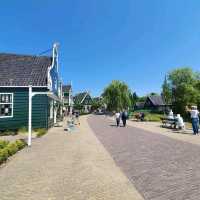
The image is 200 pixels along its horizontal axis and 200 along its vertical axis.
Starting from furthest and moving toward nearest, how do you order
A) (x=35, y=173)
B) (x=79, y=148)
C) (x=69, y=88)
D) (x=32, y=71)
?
(x=69, y=88), (x=32, y=71), (x=79, y=148), (x=35, y=173)

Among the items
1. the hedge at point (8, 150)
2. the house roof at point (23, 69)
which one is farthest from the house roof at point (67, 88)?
the hedge at point (8, 150)

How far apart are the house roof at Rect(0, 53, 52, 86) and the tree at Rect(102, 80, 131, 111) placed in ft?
182

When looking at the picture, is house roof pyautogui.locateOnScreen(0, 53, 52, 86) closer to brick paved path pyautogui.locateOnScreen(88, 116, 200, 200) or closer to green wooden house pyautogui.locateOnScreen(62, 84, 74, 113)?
brick paved path pyautogui.locateOnScreen(88, 116, 200, 200)

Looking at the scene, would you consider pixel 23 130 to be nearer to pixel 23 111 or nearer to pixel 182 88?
pixel 23 111

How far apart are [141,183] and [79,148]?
5332 mm

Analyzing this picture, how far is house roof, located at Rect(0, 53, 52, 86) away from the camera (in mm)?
18828

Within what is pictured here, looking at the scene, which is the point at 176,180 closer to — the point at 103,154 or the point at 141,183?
the point at 141,183

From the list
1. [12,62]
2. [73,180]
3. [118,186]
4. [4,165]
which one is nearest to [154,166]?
[118,186]

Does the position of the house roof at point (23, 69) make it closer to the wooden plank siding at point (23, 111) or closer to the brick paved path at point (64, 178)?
the wooden plank siding at point (23, 111)

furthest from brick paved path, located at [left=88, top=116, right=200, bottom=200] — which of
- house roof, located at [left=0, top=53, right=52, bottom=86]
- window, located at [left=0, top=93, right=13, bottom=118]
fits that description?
house roof, located at [left=0, top=53, right=52, bottom=86]

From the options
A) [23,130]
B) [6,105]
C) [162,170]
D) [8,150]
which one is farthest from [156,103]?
[162,170]

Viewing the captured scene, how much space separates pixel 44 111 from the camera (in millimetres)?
19188

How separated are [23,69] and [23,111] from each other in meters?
3.87

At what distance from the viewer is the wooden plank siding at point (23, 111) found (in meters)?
18.1
